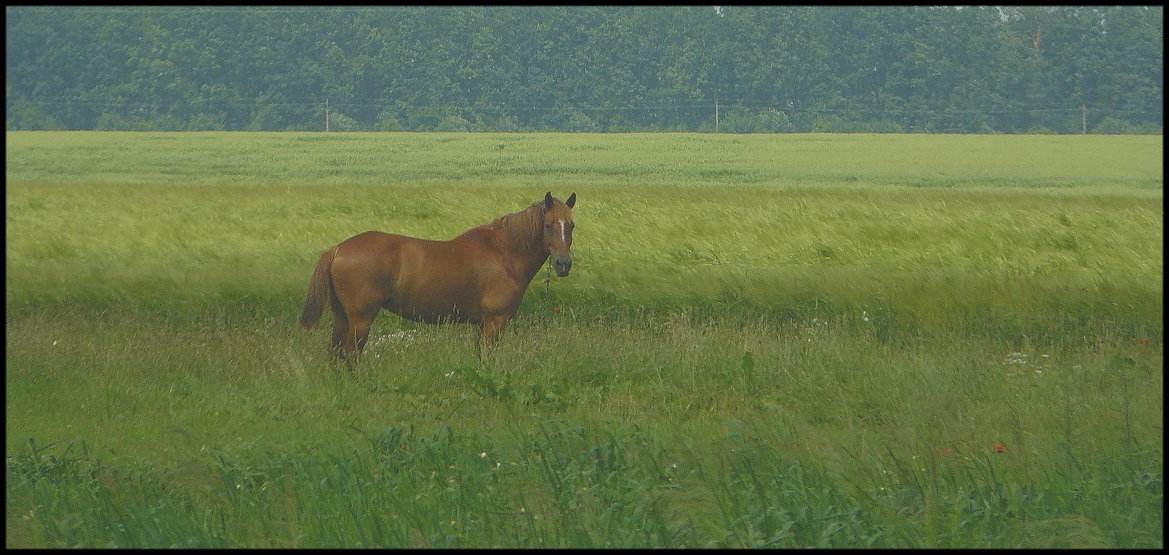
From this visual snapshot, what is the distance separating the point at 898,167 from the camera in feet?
109

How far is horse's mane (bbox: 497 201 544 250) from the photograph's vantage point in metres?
9.76

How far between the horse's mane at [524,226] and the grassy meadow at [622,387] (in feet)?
2.82

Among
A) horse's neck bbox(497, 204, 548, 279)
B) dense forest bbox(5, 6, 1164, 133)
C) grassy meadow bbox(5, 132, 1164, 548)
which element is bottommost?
grassy meadow bbox(5, 132, 1164, 548)

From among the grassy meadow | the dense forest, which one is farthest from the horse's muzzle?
the dense forest

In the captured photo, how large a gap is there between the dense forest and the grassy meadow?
102ft

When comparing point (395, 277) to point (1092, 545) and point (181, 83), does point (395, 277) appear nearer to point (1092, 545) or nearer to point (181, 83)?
point (1092, 545)

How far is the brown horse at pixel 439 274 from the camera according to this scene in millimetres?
9625

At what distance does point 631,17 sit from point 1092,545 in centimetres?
4863

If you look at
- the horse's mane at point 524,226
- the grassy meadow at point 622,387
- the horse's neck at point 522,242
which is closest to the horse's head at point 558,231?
the horse's mane at point 524,226

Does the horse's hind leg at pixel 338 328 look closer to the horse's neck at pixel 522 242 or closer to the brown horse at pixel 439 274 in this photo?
the brown horse at pixel 439 274

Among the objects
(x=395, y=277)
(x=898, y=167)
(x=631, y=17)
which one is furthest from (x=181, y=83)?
(x=395, y=277)

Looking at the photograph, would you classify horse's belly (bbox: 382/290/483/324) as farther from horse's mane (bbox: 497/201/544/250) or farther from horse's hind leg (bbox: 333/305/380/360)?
horse's mane (bbox: 497/201/544/250)

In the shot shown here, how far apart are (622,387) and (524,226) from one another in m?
1.66

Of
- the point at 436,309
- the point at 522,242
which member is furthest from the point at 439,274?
the point at 522,242
